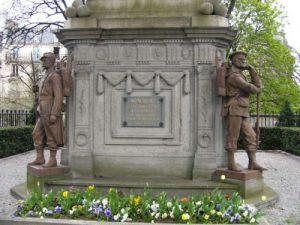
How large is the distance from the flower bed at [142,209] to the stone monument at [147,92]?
217 cm

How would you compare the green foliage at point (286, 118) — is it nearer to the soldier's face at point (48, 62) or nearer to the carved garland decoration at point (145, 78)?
the carved garland decoration at point (145, 78)

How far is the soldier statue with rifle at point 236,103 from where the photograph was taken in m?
7.80

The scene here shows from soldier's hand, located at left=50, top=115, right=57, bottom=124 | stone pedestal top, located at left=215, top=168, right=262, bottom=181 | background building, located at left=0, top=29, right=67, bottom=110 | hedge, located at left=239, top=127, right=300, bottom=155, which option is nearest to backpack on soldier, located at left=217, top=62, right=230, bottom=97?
stone pedestal top, located at left=215, top=168, right=262, bottom=181

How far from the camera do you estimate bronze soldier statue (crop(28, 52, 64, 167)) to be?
8.06 meters

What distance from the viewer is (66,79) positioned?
8.09 m

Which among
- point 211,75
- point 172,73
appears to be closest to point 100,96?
point 172,73

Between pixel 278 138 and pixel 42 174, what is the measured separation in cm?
1538

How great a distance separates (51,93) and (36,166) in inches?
56.0

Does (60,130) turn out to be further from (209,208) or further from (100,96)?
(209,208)

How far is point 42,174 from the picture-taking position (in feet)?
26.2

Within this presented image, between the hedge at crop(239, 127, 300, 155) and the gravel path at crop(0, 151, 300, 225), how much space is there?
85cm

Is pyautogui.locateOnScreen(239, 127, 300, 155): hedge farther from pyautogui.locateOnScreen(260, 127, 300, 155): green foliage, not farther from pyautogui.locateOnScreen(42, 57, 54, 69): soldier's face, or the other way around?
pyautogui.locateOnScreen(42, 57, 54, 69): soldier's face

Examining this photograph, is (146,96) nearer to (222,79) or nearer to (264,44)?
(222,79)

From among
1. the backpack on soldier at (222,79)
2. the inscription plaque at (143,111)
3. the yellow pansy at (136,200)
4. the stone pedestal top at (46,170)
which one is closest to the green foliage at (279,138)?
the backpack on soldier at (222,79)
